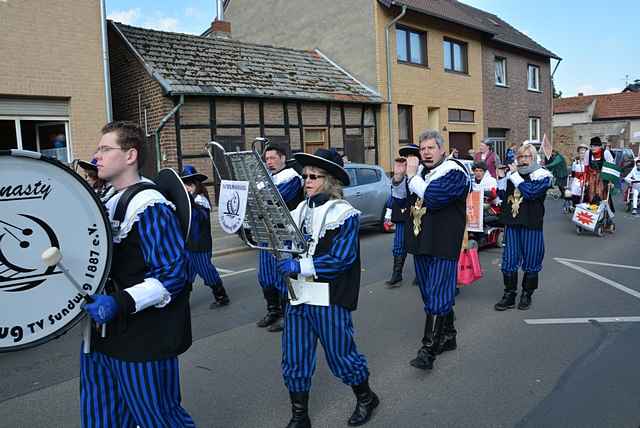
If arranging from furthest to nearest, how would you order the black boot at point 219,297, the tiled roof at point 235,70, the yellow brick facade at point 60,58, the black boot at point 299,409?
the tiled roof at point 235,70, the yellow brick facade at point 60,58, the black boot at point 219,297, the black boot at point 299,409

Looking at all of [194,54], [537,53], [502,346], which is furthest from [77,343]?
[537,53]

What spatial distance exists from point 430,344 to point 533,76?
26.1 metres

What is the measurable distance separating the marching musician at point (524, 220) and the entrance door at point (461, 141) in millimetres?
16486

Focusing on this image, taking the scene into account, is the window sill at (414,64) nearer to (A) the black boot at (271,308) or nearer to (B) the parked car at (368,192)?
(B) the parked car at (368,192)

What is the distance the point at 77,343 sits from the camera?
5.19 m

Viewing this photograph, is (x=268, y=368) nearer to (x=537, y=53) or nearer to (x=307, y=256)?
(x=307, y=256)

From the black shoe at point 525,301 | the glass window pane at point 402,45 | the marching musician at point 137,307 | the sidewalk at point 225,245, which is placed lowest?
the black shoe at point 525,301

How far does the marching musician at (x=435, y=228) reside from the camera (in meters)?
4.09

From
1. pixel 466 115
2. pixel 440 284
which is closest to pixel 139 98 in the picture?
pixel 440 284

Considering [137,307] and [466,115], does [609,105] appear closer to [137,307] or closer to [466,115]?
[466,115]

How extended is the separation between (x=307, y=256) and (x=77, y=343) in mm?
3268

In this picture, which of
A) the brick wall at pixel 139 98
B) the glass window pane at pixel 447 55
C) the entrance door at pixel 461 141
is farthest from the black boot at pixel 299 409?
the glass window pane at pixel 447 55

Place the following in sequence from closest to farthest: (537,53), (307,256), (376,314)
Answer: (307,256) → (376,314) → (537,53)

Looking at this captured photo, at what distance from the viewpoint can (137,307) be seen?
2.14m
